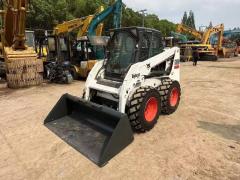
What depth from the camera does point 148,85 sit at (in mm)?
5410

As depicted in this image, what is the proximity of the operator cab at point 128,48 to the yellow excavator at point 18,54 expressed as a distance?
19.6 feet

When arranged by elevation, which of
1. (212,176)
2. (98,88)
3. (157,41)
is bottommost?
(212,176)

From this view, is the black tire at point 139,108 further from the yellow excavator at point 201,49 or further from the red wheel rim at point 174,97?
the yellow excavator at point 201,49

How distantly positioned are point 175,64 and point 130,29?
177 cm

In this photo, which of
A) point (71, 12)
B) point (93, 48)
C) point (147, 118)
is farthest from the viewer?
point (71, 12)

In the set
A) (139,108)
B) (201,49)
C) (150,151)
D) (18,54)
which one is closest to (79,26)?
(18,54)

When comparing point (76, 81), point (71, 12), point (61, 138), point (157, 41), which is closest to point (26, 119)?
point (61, 138)

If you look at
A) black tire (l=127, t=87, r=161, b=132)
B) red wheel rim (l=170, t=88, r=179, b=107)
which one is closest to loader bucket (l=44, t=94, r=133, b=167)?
black tire (l=127, t=87, r=161, b=132)

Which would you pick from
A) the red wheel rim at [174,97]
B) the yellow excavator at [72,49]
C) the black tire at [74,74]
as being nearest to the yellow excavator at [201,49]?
the yellow excavator at [72,49]

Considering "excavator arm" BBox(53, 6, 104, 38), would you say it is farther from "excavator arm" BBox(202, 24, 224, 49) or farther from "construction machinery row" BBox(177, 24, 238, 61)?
"excavator arm" BBox(202, 24, 224, 49)

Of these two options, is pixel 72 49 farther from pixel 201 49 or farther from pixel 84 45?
pixel 201 49

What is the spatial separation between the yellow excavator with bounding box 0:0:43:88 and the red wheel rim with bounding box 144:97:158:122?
7288 millimetres

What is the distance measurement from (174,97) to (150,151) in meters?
2.40

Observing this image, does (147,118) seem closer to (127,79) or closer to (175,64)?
(127,79)
